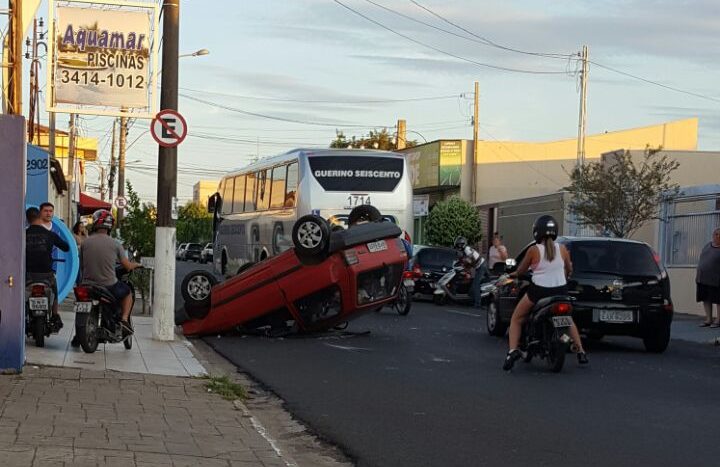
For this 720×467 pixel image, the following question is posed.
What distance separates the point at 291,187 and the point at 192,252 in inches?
2319

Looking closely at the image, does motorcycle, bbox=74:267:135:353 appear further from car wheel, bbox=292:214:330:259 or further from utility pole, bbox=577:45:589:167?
utility pole, bbox=577:45:589:167

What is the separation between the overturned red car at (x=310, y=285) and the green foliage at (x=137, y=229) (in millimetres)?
6436

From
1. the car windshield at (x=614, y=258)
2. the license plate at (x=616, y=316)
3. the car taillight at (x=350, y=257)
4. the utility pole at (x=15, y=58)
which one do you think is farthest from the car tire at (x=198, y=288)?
the license plate at (x=616, y=316)

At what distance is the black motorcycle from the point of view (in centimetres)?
1298

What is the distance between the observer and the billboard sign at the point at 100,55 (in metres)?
19.3

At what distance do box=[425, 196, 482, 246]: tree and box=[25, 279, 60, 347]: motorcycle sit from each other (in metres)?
40.0

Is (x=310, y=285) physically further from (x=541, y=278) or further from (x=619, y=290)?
(x=541, y=278)

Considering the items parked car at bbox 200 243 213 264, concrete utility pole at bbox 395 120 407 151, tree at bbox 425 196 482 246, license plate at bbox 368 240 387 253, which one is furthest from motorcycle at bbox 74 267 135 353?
concrete utility pole at bbox 395 120 407 151

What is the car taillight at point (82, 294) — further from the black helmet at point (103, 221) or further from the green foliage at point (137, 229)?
the green foliage at point (137, 229)

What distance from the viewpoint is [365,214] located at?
1914cm

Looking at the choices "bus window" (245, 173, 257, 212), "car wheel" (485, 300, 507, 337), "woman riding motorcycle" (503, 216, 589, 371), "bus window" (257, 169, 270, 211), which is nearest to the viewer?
"woman riding motorcycle" (503, 216, 589, 371)

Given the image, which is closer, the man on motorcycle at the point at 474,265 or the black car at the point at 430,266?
the man on motorcycle at the point at 474,265

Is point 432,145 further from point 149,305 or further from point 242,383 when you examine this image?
point 242,383

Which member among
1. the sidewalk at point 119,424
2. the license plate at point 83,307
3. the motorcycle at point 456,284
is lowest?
the motorcycle at point 456,284
